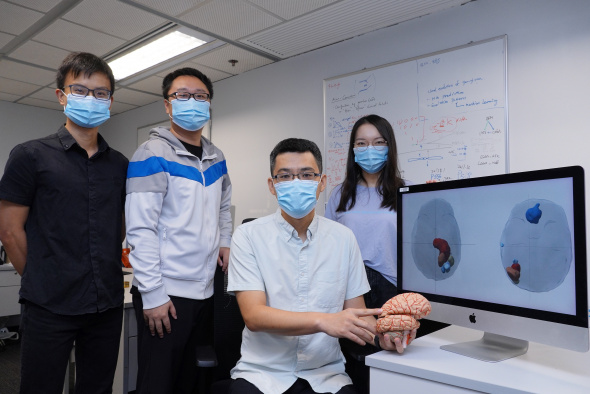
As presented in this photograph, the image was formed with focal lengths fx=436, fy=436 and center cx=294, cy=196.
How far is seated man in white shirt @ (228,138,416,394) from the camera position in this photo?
1230mm

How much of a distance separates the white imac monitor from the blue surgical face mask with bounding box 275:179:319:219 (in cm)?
28

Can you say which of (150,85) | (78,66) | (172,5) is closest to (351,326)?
(78,66)

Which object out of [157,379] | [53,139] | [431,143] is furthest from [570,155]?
[53,139]

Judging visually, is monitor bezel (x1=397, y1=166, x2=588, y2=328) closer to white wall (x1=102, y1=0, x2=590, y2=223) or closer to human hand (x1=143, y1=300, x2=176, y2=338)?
human hand (x1=143, y1=300, x2=176, y2=338)

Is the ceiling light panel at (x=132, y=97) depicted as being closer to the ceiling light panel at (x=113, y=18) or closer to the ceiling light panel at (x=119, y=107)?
the ceiling light panel at (x=119, y=107)

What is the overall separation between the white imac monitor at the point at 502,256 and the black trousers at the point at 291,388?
1.07 feet

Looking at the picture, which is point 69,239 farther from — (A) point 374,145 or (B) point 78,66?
(A) point 374,145

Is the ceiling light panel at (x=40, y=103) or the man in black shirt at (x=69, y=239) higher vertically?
the ceiling light panel at (x=40, y=103)

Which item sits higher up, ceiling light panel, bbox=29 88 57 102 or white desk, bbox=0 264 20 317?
ceiling light panel, bbox=29 88 57 102

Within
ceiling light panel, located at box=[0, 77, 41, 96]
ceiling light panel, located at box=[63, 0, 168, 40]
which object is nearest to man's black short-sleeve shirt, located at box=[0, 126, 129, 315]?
ceiling light panel, located at box=[63, 0, 168, 40]

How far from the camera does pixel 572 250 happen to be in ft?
3.10

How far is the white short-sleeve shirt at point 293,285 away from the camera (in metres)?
1.27

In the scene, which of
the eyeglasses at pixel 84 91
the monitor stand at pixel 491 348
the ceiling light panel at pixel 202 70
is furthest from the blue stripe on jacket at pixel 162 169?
the ceiling light panel at pixel 202 70

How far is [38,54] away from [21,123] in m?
2.13
